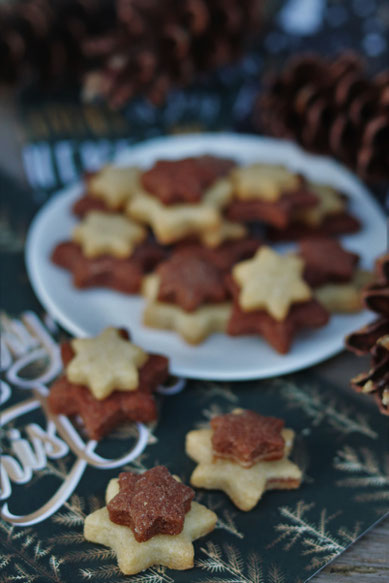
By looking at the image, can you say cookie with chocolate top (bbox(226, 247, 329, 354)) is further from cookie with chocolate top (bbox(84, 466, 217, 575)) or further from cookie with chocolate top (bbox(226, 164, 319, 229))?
cookie with chocolate top (bbox(84, 466, 217, 575))

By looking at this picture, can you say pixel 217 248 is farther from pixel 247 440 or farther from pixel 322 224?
pixel 247 440

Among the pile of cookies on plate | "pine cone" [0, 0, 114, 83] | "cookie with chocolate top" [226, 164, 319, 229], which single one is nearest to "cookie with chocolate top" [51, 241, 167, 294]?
the pile of cookies on plate

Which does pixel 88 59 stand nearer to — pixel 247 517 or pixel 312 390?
pixel 312 390

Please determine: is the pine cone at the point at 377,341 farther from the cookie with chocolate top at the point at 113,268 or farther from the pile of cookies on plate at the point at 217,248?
the cookie with chocolate top at the point at 113,268

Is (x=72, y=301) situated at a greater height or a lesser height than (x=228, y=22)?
lesser

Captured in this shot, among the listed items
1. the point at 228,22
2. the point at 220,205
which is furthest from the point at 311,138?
the point at 228,22
